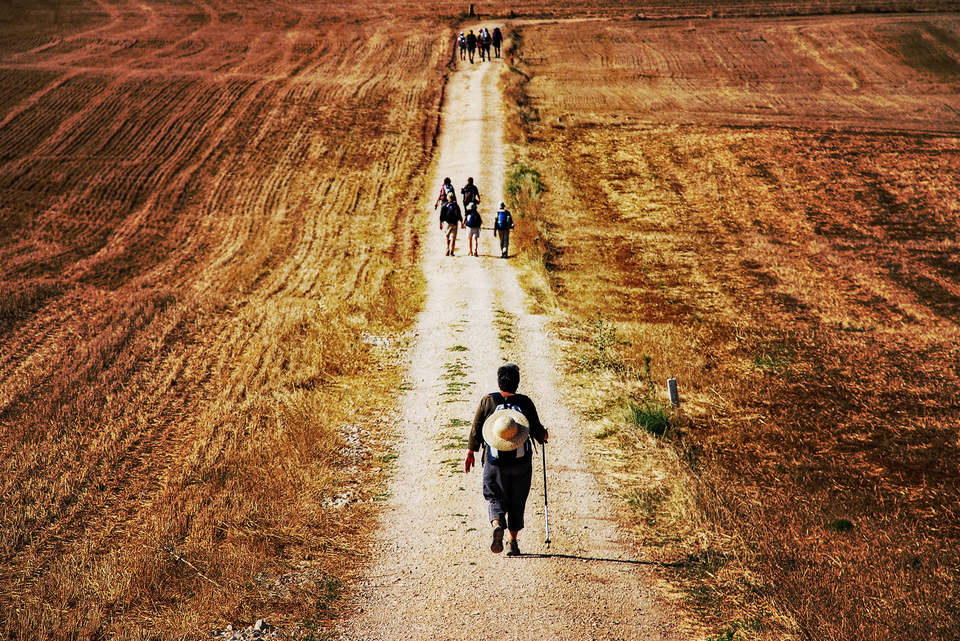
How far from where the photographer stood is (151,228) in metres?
26.1

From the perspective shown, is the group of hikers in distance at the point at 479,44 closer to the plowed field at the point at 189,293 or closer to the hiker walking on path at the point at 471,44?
the hiker walking on path at the point at 471,44

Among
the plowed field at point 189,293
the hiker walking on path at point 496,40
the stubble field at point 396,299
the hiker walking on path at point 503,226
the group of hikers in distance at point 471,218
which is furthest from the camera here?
the hiker walking on path at point 496,40

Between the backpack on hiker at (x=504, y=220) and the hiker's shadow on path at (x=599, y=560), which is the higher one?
the backpack on hiker at (x=504, y=220)

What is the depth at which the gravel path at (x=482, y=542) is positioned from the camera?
7230 mm

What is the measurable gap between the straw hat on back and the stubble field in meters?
2.48

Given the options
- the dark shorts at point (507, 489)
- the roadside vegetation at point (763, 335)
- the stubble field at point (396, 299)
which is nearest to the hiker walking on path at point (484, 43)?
the stubble field at point (396, 299)

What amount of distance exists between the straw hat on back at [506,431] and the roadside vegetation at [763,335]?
2.37 metres

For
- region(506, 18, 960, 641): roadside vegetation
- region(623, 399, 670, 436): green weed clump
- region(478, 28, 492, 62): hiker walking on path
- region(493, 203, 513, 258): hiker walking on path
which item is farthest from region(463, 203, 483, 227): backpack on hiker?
region(478, 28, 492, 62): hiker walking on path

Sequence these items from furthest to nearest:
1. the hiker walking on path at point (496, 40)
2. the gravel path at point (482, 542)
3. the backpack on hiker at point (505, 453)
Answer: the hiker walking on path at point (496, 40) < the backpack on hiker at point (505, 453) < the gravel path at point (482, 542)

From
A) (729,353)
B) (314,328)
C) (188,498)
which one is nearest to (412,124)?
(314,328)

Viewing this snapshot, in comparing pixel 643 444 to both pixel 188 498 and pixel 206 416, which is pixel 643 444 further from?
pixel 206 416

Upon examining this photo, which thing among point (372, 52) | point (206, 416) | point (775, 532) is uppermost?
point (372, 52)

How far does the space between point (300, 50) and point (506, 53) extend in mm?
12806

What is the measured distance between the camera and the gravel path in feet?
23.7
